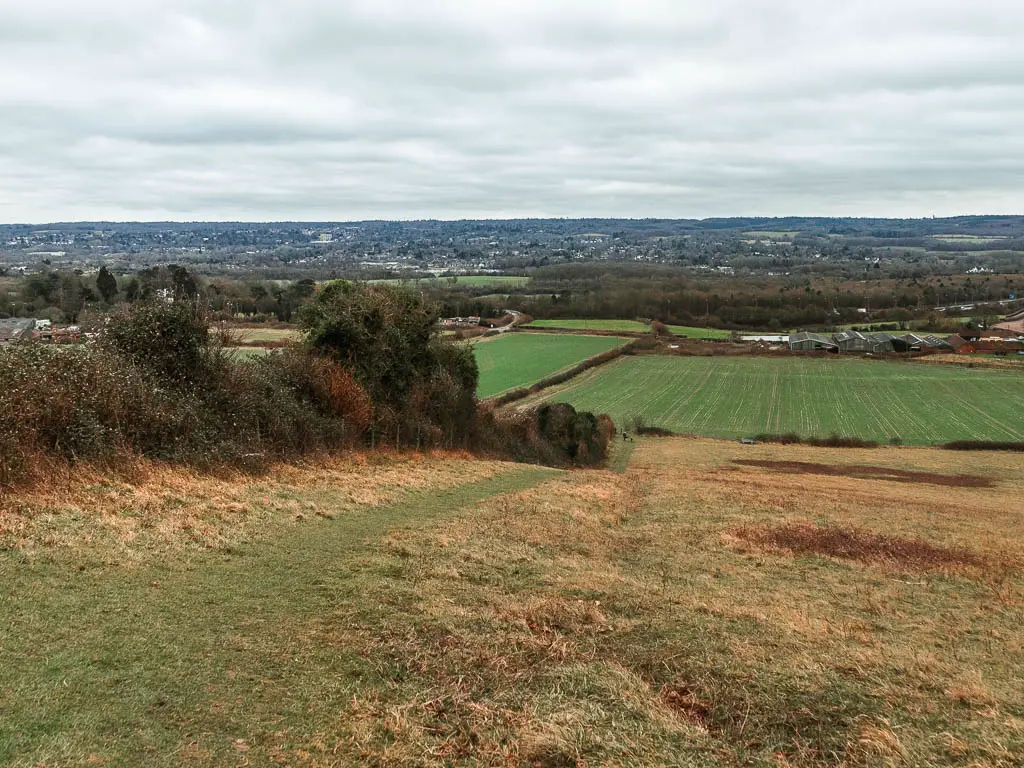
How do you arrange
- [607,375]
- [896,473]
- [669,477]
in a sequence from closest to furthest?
[669,477]
[896,473]
[607,375]

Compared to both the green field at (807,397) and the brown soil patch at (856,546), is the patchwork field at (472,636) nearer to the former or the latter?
the brown soil patch at (856,546)

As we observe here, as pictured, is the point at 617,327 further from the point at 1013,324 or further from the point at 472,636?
the point at 472,636

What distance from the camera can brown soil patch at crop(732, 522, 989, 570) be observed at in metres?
16.2

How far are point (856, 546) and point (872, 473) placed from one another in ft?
86.6

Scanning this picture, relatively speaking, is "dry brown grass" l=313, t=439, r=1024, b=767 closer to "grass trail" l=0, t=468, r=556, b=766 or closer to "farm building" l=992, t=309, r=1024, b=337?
"grass trail" l=0, t=468, r=556, b=766

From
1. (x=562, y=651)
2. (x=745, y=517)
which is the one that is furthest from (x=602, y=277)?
(x=562, y=651)

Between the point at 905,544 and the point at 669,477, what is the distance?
51.2 feet

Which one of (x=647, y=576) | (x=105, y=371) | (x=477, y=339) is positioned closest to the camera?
(x=647, y=576)

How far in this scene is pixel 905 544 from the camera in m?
17.9

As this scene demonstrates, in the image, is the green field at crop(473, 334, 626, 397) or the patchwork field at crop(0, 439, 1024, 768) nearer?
the patchwork field at crop(0, 439, 1024, 768)

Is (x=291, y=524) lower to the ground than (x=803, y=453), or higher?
higher

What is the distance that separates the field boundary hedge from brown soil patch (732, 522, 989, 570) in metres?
45.0

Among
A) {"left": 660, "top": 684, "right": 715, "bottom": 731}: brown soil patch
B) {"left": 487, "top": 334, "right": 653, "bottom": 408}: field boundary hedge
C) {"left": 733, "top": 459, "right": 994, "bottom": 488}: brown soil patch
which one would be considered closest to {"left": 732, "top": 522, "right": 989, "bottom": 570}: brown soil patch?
{"left": 660, "top": 684, "right": 715, "bottom": 731}: brown soil patch

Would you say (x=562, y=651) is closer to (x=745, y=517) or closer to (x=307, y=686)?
(x=307, y=686)
